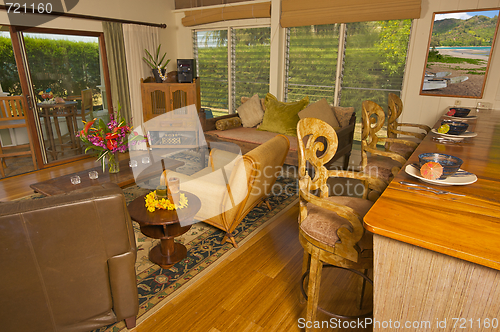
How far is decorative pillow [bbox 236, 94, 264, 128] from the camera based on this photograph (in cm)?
484

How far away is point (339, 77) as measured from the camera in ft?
15.2

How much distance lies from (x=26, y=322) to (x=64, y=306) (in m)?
0.16

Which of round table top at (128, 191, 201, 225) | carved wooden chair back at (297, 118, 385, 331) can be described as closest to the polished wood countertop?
carved wooden chair back at (297, 118, 385, 331)

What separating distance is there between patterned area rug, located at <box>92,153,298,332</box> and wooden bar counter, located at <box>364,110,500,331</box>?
1.37 m

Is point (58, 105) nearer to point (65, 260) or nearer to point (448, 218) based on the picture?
point (65, 260)

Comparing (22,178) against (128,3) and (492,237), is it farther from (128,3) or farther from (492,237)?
(492,237)

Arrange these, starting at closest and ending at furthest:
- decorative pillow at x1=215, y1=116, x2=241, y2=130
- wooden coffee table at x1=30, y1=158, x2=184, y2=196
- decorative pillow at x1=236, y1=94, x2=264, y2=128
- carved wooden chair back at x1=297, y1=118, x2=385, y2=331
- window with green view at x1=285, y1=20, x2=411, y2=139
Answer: carved wooden chair back at x1=297, y1=118, x2=385, y2=331, wooden coffee table at x1=30, y1=158, x2=184, y2=196, window with green view at x1=285, y1=20, x2=411, y2=139, decorative pillow at x1=215, y1=116, x2=241, y2=130, decorative pillow at x1=236, y1=94, x2=264, y2=128

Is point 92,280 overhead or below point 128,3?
below

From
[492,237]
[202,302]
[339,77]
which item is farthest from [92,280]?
[339,77]

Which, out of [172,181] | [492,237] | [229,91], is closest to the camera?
[492,237]

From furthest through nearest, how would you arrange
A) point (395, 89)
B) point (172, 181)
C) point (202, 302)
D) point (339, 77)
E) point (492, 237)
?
1. point (339, 77)
2. point (395, 89)
3. point (172, 181)
4. point (202, 302)
5. point (492, 237)

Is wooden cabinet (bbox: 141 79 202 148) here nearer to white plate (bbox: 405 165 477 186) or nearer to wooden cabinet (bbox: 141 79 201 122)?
wooden cabinet (bbox: 141 79 201 122)

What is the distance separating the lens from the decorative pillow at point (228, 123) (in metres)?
4.63

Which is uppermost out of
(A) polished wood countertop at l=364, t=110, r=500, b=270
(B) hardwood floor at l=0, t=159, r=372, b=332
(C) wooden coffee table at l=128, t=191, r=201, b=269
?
(A) polished wood countertop at l=364, t=110, r=500, b=270
